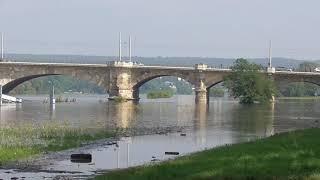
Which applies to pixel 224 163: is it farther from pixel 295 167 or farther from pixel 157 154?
pixel 157 154

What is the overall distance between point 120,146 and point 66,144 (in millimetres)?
3263

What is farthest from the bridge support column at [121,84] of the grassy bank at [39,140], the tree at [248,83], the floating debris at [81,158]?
the floating debris at [81,158]

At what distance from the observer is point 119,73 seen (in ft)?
438

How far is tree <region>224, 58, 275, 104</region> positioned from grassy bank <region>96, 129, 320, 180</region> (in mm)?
94485

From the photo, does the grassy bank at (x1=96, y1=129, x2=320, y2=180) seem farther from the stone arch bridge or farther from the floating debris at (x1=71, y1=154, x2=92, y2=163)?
the stone arch bridge

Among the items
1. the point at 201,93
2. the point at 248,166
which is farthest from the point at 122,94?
the point at 248,166

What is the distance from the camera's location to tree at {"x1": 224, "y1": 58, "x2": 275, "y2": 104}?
12281 cm

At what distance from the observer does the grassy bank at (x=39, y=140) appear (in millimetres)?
34881

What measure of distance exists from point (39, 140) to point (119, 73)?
91.3 m

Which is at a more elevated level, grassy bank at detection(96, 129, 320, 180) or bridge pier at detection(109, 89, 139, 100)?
bridge pier at detection(109, 89, 139, 100)

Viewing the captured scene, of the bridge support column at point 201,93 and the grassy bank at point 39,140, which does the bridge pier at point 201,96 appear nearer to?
the bridge support column at point 201,93

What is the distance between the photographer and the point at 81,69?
136125 mm

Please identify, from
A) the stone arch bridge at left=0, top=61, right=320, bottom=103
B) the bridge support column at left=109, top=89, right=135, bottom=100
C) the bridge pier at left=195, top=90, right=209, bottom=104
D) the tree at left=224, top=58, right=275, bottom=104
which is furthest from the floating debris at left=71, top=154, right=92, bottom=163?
the bridge pier at left=195, top=90, right=209, bottom=104

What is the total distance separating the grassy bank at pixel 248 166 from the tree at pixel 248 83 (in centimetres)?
9449
